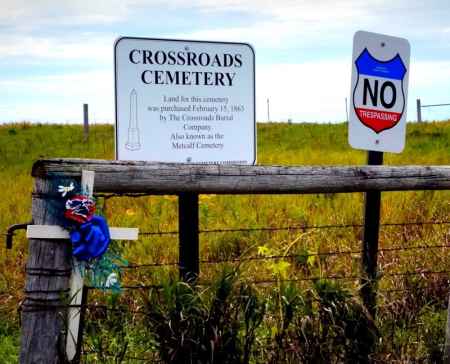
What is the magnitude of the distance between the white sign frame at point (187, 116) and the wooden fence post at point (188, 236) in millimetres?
307

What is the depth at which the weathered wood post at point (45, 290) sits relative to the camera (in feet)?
10.1

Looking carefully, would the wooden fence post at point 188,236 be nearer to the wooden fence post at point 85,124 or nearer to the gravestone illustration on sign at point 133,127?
the gravestone illustration on sign at point 133,127

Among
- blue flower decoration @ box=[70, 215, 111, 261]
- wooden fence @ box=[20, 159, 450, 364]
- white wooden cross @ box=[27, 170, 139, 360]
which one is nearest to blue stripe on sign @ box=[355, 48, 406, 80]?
wooden fence @ box=[20, 159, 450, 364]

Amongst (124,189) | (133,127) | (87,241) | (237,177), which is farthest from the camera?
(133,127)

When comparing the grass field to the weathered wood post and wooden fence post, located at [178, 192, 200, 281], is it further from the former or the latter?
the weathered wood post

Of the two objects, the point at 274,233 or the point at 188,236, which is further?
the point at 274,233

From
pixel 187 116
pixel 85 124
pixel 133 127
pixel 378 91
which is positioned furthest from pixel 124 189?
pixel 85 124

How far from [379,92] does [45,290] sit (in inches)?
93.2

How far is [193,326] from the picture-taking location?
3143mm

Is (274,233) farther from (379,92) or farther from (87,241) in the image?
(87,241)

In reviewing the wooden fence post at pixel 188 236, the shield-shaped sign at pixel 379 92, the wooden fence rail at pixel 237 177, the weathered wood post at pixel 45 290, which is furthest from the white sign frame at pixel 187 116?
the weathered wood post at pixel 45 290

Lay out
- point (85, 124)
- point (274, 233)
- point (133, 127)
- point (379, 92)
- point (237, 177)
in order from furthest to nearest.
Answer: point (85, 124)
point (274, 233)
point (379, 92)
point (133, 127)
point (237, 177)

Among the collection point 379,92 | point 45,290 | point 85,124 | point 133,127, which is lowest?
point 45,290

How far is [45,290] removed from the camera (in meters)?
3.12
